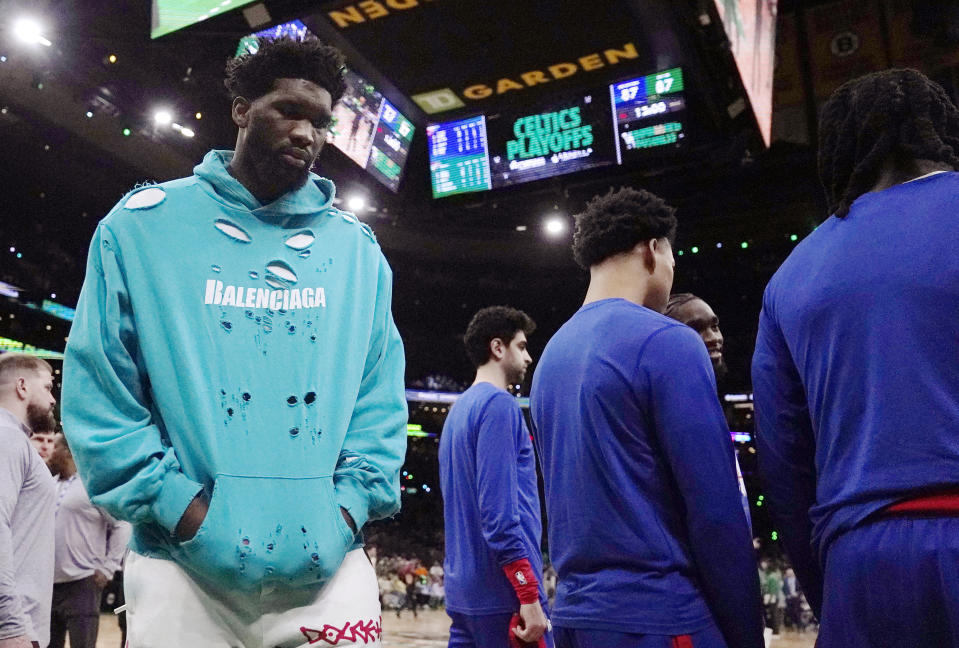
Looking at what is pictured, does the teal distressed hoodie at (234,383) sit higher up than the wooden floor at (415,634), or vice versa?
the teal distressed hoodie at (234,383)

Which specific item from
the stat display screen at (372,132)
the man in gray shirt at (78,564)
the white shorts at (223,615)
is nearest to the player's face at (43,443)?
the man in gray shirt at (78,564)

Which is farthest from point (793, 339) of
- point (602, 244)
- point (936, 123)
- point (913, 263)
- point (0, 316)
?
point (0, 316)

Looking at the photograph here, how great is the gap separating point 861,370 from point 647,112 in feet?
18.7

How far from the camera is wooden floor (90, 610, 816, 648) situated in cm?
898

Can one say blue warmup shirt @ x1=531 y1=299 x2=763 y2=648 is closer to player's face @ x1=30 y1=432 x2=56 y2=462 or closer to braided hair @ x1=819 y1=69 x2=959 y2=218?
braided hair @ x1=819 y1=69 x2=959 y2=218

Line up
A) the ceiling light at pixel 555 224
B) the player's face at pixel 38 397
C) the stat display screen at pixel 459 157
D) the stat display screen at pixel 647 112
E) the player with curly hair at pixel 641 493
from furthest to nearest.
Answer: the ceiling light at pixel 555 224 → the stat display screen at pixel 459 157 → the stat display screen at pixel 647 112 → the player's face at pixel 38 397 → the player with curly hair at pixel 641 493

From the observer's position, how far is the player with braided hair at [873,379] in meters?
1.32

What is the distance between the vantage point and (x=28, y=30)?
7055 mm

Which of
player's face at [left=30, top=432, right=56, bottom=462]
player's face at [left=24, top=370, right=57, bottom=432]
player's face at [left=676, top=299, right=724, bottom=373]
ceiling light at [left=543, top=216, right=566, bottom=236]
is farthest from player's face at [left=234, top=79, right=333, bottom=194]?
ceiling light at [left=543, top=216, right=566, bottom=236]

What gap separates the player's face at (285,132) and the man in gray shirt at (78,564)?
12.6ft

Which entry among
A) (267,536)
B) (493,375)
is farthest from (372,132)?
(267,536)

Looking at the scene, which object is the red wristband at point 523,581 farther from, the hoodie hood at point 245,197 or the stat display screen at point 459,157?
the stat display screen at point 459,157

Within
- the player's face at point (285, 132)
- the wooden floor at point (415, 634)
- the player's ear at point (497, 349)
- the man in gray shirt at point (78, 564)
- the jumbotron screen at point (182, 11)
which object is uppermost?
the jumbotron screen at point (182, 11)

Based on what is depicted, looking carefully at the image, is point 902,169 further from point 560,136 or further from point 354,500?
point 560,136
